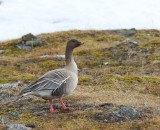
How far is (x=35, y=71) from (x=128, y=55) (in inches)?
246

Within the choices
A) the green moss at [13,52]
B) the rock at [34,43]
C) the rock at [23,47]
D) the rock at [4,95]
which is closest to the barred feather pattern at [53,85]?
the rock at [4,95]

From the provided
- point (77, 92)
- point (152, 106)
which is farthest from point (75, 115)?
point (77, 92)

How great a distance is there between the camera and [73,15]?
68.7 m

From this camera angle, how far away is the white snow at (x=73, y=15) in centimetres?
6022

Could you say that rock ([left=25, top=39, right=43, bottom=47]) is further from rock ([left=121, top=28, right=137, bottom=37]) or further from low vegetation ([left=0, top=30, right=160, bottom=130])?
rock ([left=121, top=28, right=137, bottom=37])

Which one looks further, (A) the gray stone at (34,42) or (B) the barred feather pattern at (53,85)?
(A) the gray stone at (34,42)

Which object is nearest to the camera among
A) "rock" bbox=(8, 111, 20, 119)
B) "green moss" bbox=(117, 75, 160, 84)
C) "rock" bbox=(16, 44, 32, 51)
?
"rock" bbox=(8, 111, 20, 119)

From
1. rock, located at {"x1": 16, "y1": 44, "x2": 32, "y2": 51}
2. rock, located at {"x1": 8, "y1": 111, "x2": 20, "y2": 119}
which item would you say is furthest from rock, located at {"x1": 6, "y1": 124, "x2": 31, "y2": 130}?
rock, located at {"x1": 16, "y1": 44, "x2": 32, "y2": 51}

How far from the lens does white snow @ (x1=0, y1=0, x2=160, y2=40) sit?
198ft

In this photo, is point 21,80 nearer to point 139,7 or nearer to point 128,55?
point 128,55

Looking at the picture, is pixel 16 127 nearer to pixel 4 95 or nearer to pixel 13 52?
pixel 4 95

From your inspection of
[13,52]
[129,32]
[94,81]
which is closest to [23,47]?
[13,52]

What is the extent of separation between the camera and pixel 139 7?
73812mm

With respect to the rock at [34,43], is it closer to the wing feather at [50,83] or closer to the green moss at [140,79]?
the green moss at [140,79]
